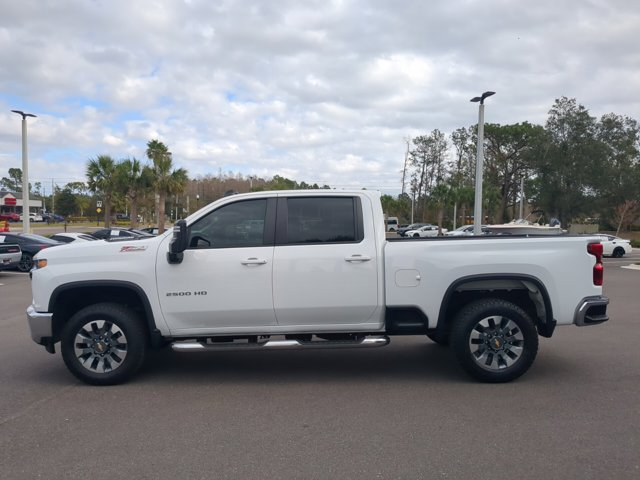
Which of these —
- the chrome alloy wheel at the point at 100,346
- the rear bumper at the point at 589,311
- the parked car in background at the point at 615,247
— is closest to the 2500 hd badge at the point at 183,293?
the chrome alloy wheel at the point at 100,346

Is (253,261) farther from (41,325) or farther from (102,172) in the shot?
(102,172)

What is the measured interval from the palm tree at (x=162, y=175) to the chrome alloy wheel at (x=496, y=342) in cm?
3299

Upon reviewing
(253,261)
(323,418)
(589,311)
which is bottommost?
(323,418)

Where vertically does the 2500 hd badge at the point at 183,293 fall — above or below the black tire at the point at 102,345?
above

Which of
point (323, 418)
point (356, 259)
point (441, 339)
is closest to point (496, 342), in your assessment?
point (441, 339)

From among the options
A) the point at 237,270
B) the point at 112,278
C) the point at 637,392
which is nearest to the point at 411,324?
the point at 237,270

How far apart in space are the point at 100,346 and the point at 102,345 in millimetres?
24

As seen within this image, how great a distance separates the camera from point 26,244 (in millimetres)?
19578

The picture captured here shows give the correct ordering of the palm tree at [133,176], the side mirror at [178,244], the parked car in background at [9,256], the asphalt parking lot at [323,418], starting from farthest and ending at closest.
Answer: the palm tree at [133,176], the parked car in background at [9,256], the side mirror at [178,244], the asphalt parking lot at [323,418]

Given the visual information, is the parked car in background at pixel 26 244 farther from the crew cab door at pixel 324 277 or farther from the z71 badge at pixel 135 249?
the crew cab door at pixel 324 277

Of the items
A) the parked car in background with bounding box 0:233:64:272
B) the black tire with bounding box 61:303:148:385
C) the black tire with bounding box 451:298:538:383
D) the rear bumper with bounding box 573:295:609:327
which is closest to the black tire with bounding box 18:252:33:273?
the parked car in background with bounding box 0:233:64:272

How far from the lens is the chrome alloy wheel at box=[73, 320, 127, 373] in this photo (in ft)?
19.3

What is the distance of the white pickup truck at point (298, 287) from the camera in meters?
5.83

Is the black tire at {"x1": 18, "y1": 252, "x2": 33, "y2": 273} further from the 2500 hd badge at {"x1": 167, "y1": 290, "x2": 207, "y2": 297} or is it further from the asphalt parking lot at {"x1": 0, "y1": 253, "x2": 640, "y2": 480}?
the 2500 hd badge at {"x1": 167, "y1": 290, "x2": 207, "y2": 297}
